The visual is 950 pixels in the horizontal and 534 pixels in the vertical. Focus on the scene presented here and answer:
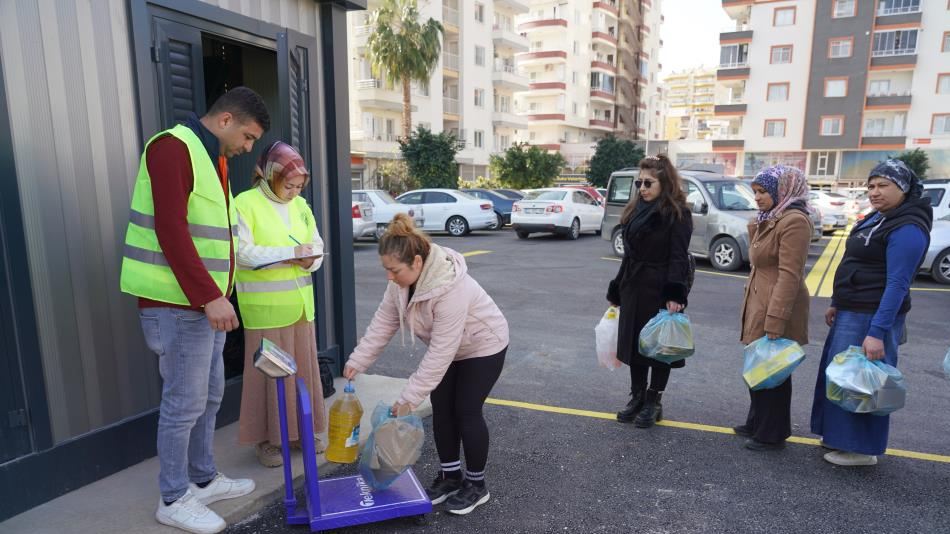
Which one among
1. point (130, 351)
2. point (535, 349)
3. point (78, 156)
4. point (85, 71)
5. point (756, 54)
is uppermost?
point (756, 54)

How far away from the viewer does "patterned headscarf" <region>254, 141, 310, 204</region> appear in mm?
3174

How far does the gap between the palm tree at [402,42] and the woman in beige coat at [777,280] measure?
26.7 metres

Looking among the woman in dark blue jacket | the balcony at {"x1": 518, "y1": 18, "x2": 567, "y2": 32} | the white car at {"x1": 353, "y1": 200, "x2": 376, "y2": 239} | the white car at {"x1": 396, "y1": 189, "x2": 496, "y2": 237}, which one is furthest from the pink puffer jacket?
the balcony at {"x1": 518, "y1": 18, "x2": 567, "y2": 32}

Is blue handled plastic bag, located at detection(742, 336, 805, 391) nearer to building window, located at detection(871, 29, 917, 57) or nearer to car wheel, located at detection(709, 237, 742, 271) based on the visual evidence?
car wheel, located at detection(709, 237, 742, 271)

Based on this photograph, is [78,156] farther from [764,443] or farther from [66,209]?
[764,443]

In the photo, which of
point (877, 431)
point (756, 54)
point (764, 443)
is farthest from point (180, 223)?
point (756, 54)

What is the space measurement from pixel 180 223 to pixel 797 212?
331 cm

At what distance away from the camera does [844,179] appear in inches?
1735

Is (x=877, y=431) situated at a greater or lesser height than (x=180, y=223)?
lesser

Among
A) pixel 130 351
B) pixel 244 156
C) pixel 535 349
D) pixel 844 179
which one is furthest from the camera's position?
pixel 844 179

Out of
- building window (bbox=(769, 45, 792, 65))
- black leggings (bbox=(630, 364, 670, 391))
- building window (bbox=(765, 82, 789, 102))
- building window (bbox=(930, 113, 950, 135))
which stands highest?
building window (bbox=(769, 45, 792, 65))

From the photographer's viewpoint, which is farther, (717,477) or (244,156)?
(244,156)

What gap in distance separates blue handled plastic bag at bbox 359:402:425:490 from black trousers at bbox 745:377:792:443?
2306 mm

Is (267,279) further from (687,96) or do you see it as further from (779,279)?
(687,96)
